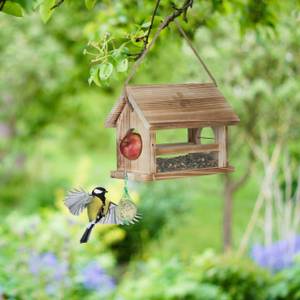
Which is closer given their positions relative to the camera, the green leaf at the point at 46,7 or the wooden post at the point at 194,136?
the green leaf at the point at 46,7

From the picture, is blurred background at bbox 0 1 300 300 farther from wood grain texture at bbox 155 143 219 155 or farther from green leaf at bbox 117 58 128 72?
wood grain texture at bbox 155 143 219 155

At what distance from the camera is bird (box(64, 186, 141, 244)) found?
7.00 ft

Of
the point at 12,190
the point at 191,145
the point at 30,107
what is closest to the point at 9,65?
the point at 30,107

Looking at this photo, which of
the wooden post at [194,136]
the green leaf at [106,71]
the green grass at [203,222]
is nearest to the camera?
the green leaf at [106,71]

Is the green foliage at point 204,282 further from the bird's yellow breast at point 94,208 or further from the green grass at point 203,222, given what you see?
the green grass at point 203,222

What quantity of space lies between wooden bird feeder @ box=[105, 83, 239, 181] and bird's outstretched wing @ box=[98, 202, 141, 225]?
0.14 meters

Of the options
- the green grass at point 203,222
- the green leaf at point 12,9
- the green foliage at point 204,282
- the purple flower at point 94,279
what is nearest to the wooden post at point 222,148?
the green leaf at point 12,9

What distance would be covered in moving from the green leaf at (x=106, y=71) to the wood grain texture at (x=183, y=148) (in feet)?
1.18

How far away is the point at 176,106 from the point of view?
2268 millimetres

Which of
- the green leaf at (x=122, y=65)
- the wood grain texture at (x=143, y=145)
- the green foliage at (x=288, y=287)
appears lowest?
the green foliage at (x=288, y=287)

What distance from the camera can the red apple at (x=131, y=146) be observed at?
2322 mm

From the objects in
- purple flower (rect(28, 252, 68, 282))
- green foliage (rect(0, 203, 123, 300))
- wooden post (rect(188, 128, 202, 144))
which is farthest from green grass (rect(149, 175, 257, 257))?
wooden post (rect(188, 128, 202, 144))

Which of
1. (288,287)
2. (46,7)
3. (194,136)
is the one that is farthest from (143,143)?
(288,287)

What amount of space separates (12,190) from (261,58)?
5446mm
